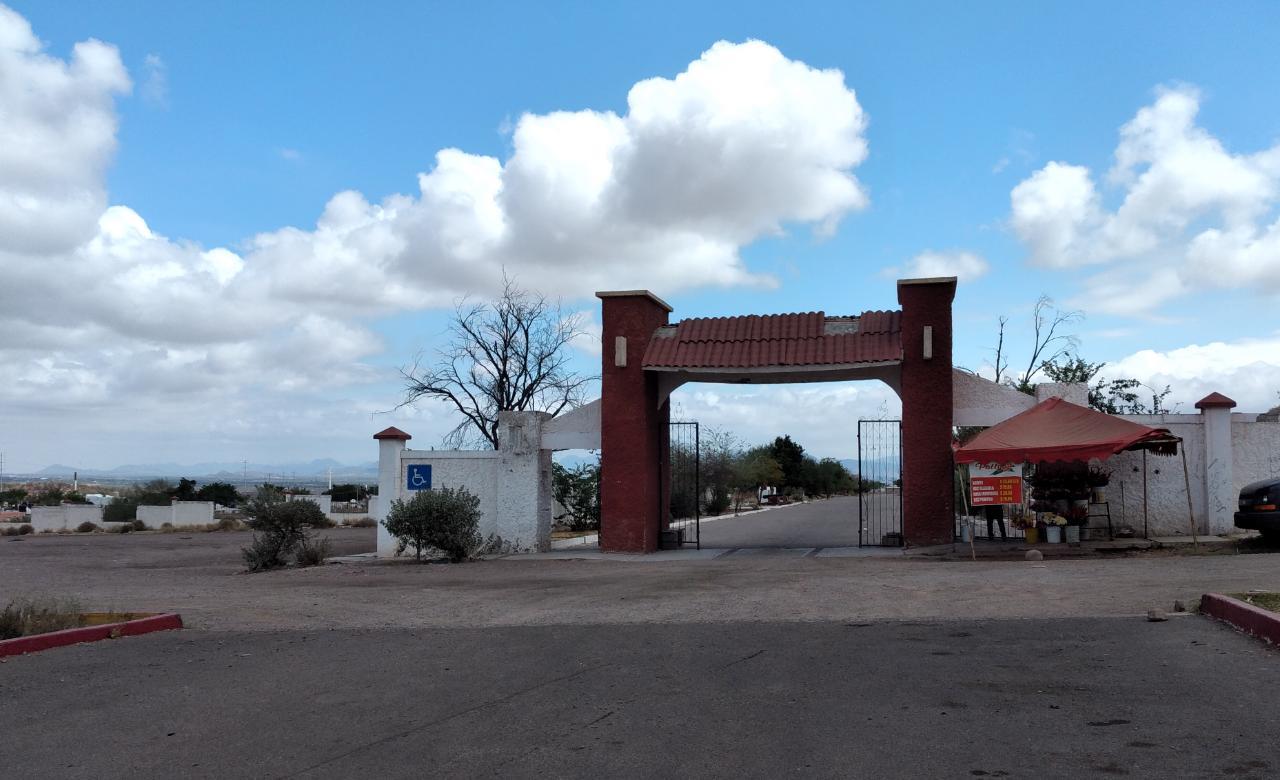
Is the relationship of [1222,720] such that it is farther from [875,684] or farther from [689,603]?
[689,603]

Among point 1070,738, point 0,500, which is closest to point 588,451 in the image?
point 1070,738

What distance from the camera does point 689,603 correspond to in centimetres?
1391

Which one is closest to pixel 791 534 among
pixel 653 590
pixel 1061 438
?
pixel 1061 438

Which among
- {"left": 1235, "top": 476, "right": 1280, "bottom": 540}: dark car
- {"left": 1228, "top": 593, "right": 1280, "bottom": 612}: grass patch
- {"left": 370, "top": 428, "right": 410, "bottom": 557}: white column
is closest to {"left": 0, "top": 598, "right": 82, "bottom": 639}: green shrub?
{"left": 370, "top": 428, "right": 410, "bottom": 557}: white column

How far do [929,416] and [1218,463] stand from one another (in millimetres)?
5637

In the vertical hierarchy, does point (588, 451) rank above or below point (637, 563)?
above

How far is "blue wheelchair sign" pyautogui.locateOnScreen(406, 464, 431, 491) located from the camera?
82.1ft

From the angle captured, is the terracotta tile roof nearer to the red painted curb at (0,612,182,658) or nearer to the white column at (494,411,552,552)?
the white column at (494,411,552,552)

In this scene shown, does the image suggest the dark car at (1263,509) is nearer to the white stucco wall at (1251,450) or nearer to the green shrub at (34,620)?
the white stucco wall at (1251,450)

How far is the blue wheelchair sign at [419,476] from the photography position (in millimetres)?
25016

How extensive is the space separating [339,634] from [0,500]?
10011 cm

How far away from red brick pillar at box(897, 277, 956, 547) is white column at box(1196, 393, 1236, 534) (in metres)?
4.96

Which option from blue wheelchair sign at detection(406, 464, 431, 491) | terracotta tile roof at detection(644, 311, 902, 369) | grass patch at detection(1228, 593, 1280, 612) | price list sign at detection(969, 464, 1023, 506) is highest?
terracotta tile roof at detection(644, 311, 902, 369)

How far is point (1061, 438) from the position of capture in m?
19.1
